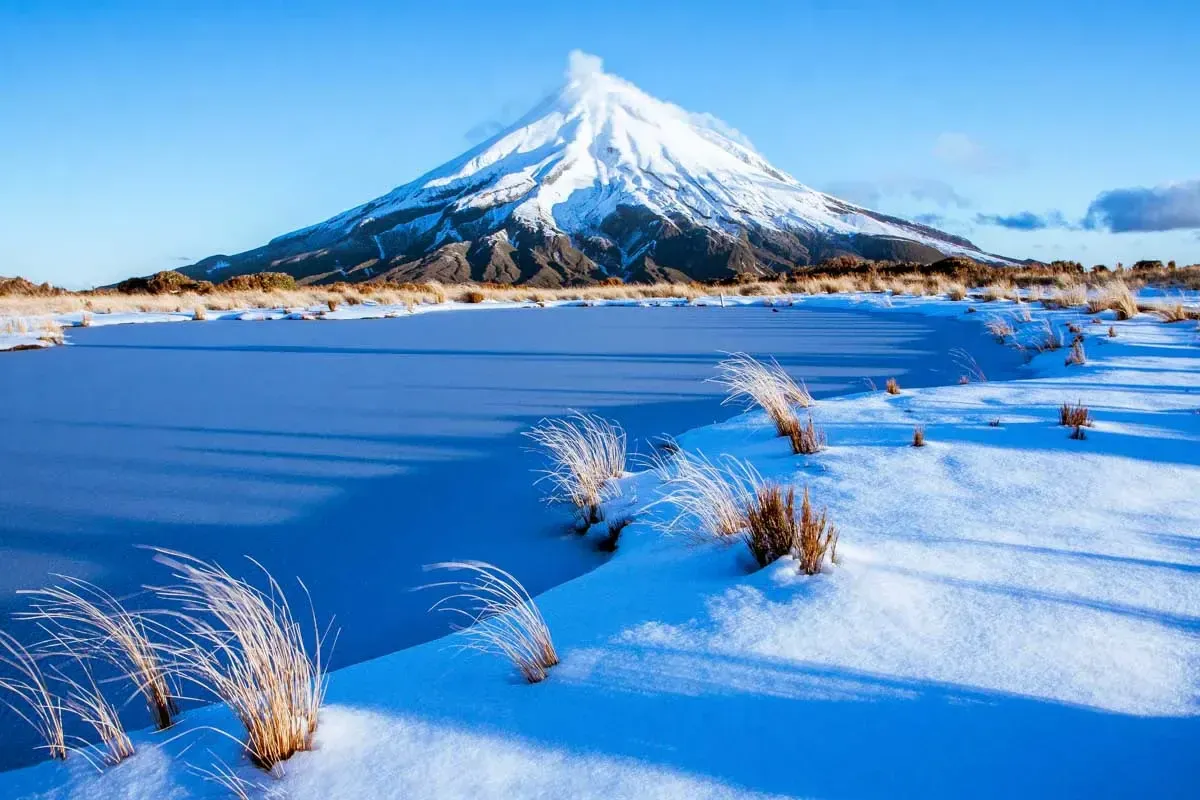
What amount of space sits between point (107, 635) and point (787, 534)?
1.93m

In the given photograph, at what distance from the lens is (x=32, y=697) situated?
1796mm

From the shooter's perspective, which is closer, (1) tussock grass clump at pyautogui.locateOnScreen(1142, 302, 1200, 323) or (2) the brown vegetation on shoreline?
(1) tussock grass clump at pyautogui.locateOnScreen(1142, 302, 1200, 323)

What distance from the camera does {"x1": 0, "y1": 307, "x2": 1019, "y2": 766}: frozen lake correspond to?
248 cm

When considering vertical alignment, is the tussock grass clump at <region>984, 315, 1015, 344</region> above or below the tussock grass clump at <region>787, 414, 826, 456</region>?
above

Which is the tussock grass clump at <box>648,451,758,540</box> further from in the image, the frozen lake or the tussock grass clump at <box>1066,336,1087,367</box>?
the tussock grass clump at <box>1066,336,1087,367</box>

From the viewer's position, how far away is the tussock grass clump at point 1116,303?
9.16m

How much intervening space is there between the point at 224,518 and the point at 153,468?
108 cm

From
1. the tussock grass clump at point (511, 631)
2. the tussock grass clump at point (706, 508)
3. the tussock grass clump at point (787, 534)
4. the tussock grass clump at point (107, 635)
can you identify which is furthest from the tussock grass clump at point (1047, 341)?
the tussock grass clump at point (107, 635)

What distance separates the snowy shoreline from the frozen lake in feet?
1.54

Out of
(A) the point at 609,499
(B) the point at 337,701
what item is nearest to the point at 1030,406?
(A) the point at 609,499

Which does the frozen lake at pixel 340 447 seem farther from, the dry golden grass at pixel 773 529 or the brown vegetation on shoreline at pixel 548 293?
the brown vegetation on shoreline at pixel 548 293

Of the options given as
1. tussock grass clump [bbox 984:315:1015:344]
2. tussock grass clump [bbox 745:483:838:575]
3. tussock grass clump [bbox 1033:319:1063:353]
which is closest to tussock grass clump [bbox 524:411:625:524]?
tussock grass clump [bbox 745:483:838:575]

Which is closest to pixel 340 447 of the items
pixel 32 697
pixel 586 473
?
pixel 586 473

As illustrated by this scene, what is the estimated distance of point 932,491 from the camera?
2.59m
